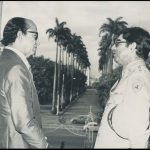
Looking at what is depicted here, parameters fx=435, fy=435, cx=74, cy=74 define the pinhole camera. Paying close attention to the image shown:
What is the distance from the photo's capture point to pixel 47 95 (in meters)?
84.6

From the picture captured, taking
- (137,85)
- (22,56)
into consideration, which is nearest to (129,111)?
(137,85)

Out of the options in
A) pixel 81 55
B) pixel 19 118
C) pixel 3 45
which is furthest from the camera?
pixel 81 55

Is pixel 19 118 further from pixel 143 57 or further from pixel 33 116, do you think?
pixel 143 57

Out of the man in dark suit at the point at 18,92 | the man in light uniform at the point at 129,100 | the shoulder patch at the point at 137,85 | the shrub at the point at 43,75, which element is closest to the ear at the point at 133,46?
the man in light uniform at the point at 129,100

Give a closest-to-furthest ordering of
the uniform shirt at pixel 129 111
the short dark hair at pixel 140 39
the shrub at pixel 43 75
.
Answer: the uniform shirt at pixel 129 111 < the short dark hair at pixel 140 39 < the shrub at pixel 43 75

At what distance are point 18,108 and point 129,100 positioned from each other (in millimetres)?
695

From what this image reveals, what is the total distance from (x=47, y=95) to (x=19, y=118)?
82186 millimetres

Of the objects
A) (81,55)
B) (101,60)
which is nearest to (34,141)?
(101,60)

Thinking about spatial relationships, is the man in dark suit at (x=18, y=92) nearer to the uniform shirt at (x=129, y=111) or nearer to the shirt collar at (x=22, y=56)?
the shirt collar at (x=22, y=56)

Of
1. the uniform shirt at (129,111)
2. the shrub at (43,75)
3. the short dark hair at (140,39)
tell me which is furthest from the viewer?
the shrub at (43,75)

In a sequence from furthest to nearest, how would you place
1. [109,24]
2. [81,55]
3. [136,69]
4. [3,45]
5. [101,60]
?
[81,55] < [101,60] < [109,24] < [3,45] < [136,69]

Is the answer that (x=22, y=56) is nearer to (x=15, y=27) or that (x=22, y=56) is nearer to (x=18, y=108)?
(x=15, y=27)

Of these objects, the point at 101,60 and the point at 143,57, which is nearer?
the point at 143,57

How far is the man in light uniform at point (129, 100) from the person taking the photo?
2682 millimetres
